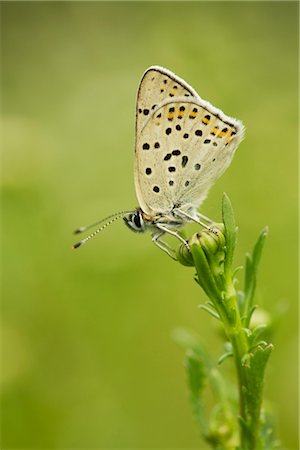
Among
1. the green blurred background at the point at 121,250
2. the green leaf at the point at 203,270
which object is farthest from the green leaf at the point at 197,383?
the green blurred background at the point at 121,250

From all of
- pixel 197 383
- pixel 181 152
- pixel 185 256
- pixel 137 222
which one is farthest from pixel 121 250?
pixel 185 256

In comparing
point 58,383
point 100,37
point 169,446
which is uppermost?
point 100,37

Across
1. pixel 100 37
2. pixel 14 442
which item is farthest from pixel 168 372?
pixel 100 37

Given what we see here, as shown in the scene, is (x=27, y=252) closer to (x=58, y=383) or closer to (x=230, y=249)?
(x=58, y=383)

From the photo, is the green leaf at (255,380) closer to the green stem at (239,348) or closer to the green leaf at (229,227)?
the green stem at (239,348)

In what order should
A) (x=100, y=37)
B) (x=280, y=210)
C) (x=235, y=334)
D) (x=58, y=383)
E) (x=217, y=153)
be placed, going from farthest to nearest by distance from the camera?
(x=100, y=37) < (x=280, y=210) < (x=58, y=383) < (x=217, y=153) < (x=235, y=334)

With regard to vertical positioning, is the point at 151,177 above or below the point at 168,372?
above
